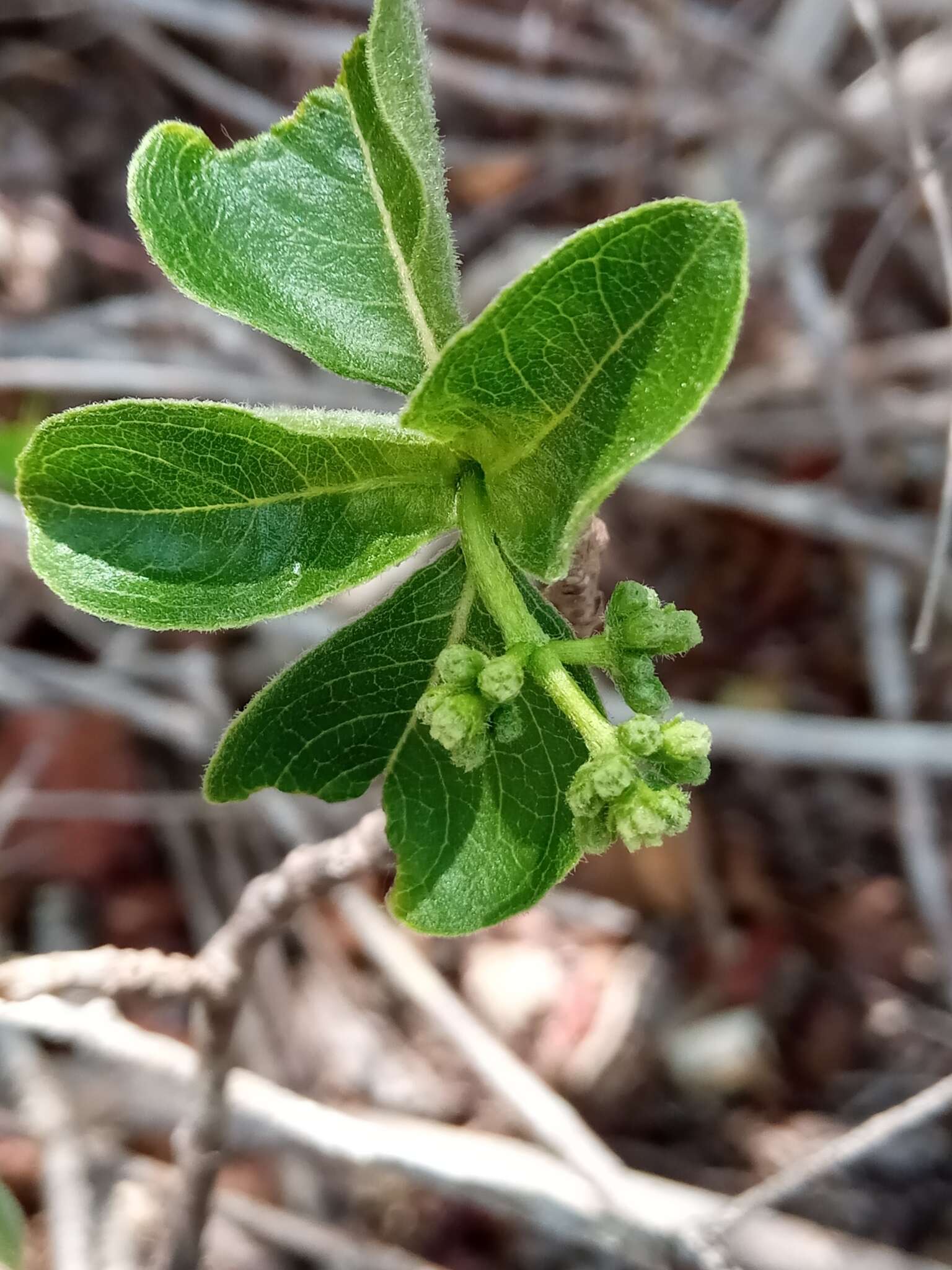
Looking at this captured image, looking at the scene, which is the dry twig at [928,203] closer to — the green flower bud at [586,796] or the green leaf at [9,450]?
the green flower bud at [586,796]

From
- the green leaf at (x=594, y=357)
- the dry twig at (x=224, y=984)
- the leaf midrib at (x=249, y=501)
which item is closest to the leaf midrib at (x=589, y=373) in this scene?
the green leaf at (x=594, y=357)

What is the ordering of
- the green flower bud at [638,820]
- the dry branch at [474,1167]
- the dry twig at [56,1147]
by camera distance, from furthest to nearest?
the dry twig at [56,1147]
the dry branch at [474,1167]
the green flower bud at [638,820]

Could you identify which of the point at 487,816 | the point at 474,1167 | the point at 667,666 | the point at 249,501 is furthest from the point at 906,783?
the point at 249,501

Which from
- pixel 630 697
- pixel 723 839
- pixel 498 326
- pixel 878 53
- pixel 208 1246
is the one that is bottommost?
pixel 208 1246

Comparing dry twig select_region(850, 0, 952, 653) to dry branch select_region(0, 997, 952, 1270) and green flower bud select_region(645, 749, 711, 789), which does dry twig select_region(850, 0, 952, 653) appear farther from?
green flower bud select_region(645, 749, 711, 789)

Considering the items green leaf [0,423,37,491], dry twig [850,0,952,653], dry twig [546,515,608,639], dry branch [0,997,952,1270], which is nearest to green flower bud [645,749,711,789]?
dry twig [546,515,608,639]

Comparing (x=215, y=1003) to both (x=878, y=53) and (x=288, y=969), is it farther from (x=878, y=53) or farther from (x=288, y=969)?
(x=878, y=53)

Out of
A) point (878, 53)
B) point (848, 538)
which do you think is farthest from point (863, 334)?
point (878, 53)

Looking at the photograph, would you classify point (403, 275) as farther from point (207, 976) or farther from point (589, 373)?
point (207, 976)

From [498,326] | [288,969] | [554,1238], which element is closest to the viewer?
[498,326]
